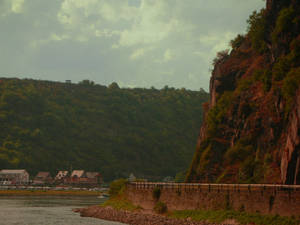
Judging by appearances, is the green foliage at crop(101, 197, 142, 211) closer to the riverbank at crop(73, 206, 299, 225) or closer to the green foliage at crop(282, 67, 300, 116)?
the riverbank at crop(73, 206, 299, 225)

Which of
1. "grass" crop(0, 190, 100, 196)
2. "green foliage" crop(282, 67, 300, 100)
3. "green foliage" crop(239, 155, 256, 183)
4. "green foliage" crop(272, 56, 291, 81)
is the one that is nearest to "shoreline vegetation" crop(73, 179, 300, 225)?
"green foliage" crop(239, 155, 256, 183)

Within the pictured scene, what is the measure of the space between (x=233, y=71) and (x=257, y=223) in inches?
2025

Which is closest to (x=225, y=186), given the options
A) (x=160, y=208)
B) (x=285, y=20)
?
(x=160, y=208)

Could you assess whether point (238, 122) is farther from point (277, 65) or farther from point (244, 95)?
point (277, 65)

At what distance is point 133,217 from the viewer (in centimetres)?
6556

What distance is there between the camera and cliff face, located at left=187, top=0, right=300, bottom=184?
6002 centimetres

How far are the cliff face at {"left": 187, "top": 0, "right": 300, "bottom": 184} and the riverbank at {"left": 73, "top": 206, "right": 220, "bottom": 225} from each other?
12950 mm

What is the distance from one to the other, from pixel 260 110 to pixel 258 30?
17850 millimetres

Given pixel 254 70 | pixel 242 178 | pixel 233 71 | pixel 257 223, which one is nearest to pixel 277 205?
pixel 257 223

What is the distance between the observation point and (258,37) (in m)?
84.6

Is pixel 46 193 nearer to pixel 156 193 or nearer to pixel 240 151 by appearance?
pixel 156 193

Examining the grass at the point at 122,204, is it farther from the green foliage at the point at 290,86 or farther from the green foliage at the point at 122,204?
the green foliage at the point at 290,86

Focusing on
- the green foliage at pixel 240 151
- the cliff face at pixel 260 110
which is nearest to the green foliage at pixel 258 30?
the cliff face at pixel 260 110

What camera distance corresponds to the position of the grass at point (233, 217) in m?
43.8
